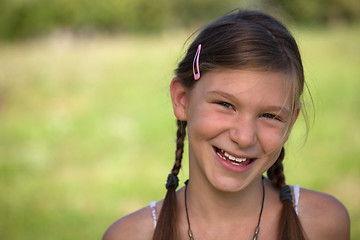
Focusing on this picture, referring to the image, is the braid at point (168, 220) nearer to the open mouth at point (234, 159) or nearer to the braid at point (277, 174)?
the open mouth at point (234, 159)

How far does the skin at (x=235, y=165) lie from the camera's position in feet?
6.10

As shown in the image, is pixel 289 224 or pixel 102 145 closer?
pixel 289 224

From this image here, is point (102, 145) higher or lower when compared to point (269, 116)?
lower

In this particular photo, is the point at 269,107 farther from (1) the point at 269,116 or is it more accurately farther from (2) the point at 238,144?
(2) the point at 238,144

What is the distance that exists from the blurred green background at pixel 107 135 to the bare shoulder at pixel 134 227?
86cm

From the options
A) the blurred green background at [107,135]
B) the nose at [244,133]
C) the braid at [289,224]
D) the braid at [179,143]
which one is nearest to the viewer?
the nose at [244,133]

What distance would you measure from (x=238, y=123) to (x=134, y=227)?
0.82 meters

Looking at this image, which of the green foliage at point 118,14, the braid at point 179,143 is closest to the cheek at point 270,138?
the braid at point 179,143

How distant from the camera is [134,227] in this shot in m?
2.24

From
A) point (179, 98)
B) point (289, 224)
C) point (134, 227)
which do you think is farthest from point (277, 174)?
point (134, 227)

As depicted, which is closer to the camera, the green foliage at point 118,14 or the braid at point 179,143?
the braid at point 179,143

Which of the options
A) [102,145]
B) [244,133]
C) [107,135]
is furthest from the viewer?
[107,135]

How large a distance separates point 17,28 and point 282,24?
95.1 feet

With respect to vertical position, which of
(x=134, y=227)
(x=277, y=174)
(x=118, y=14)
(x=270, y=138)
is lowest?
(x=134, y=227)
